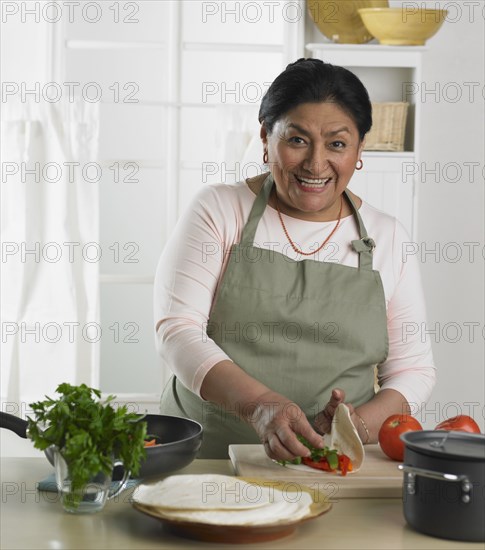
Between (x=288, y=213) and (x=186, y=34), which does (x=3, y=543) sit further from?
(x=186, y=34)

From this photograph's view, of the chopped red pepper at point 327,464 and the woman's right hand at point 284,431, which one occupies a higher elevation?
the woman's right hand at point 284,431

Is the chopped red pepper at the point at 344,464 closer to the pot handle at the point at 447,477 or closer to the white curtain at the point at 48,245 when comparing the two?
the pot handle at the point at 447,477

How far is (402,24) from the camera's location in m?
3.40

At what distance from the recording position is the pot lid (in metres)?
1.28

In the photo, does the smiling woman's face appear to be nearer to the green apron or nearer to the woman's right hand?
the green apron

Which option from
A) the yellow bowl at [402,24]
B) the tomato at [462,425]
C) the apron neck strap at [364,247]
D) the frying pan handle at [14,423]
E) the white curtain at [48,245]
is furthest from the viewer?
the white curtain at [48,245]

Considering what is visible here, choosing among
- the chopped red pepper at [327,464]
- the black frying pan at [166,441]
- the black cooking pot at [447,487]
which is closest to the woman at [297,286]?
the black frying pan at [166,441]

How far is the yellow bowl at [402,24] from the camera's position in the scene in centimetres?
338

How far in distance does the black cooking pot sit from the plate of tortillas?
5.4 inches

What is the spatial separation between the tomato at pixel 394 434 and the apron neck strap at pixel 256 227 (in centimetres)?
51

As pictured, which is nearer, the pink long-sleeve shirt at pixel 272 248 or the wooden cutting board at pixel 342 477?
the wooden cutting board at pixel 342 477

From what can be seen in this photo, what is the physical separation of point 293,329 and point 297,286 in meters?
0.10

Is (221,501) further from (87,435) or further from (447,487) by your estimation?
(447,487)

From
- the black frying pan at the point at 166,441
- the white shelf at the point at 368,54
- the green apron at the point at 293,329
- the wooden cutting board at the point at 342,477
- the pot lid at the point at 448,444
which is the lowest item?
the wooden cutting board at the point at 342,477
